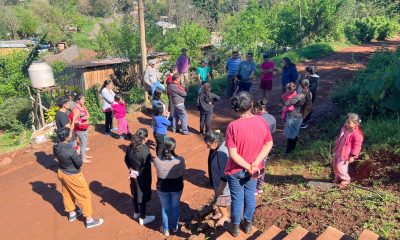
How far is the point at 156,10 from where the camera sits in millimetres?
49312

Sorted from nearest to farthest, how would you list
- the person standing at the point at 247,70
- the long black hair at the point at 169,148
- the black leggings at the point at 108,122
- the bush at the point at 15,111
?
1. the long black hair at the point at 169,148
2. the black leggings at the point at 108,122
3. the person standing at the point at 247,70
4. the bush at the point at 15,111

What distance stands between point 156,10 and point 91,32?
32.6ft

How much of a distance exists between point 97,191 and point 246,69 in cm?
533

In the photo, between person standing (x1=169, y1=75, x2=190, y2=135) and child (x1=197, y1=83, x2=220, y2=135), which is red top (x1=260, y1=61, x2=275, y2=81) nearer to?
child (x1=197, y1=83, x2=220, y2=135)

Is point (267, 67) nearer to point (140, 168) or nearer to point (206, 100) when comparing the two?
point (206, 100)

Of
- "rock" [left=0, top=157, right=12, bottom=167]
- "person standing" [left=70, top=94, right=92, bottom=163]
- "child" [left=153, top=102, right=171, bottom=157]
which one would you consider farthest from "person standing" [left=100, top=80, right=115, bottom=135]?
"rock" [left=0, top=157, right=12, bottom=167]

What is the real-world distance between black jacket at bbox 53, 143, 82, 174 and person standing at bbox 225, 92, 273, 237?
8.66 feet

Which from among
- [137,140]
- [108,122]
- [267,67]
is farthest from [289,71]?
[137,140]

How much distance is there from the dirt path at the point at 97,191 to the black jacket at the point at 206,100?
0.96 metres

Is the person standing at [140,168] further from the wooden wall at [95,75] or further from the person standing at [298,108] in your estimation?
the wooden wall at [95,75]

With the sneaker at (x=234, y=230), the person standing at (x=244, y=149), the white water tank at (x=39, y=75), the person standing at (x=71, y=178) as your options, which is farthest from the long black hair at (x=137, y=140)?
the white water tank at (x=39, y=75)

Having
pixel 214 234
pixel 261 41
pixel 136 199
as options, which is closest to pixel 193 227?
pixel 214 234

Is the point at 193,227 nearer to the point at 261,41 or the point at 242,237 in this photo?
the point at 242,237

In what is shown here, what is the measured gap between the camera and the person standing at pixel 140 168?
16.7ft
